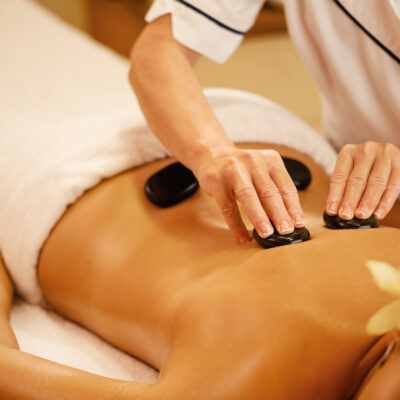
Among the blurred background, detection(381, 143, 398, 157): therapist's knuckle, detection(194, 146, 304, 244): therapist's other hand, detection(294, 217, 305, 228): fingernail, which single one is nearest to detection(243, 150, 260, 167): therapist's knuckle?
detection(194, 146, 304, 244): therapist's other hand

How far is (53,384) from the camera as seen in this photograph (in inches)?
23.4

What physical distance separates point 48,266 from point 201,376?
45cm

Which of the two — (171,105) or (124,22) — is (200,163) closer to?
(171,105)

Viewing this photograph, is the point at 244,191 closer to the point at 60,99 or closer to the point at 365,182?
the point at 365,182

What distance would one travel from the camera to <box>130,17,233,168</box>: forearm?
2.84 ft

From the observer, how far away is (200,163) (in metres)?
0.83

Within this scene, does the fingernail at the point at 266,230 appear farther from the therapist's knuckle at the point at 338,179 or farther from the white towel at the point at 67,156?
the white towel at the point at 67,156

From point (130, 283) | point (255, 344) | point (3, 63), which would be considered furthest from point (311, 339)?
point (3, 63)

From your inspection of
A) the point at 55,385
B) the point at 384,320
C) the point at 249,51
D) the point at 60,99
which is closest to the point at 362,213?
the point at 384,320

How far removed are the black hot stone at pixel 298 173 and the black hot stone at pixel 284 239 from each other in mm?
203

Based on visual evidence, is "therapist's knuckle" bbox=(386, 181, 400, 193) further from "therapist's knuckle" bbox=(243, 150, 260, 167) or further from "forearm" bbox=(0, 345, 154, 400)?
"forearm" bbox=(0, 345, 154, 400)

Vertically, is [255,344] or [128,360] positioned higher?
[255,344]

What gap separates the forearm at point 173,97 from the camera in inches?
A: 34.1

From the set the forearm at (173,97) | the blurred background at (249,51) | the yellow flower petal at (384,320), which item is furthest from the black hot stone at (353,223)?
the blurred background at (249,51)
